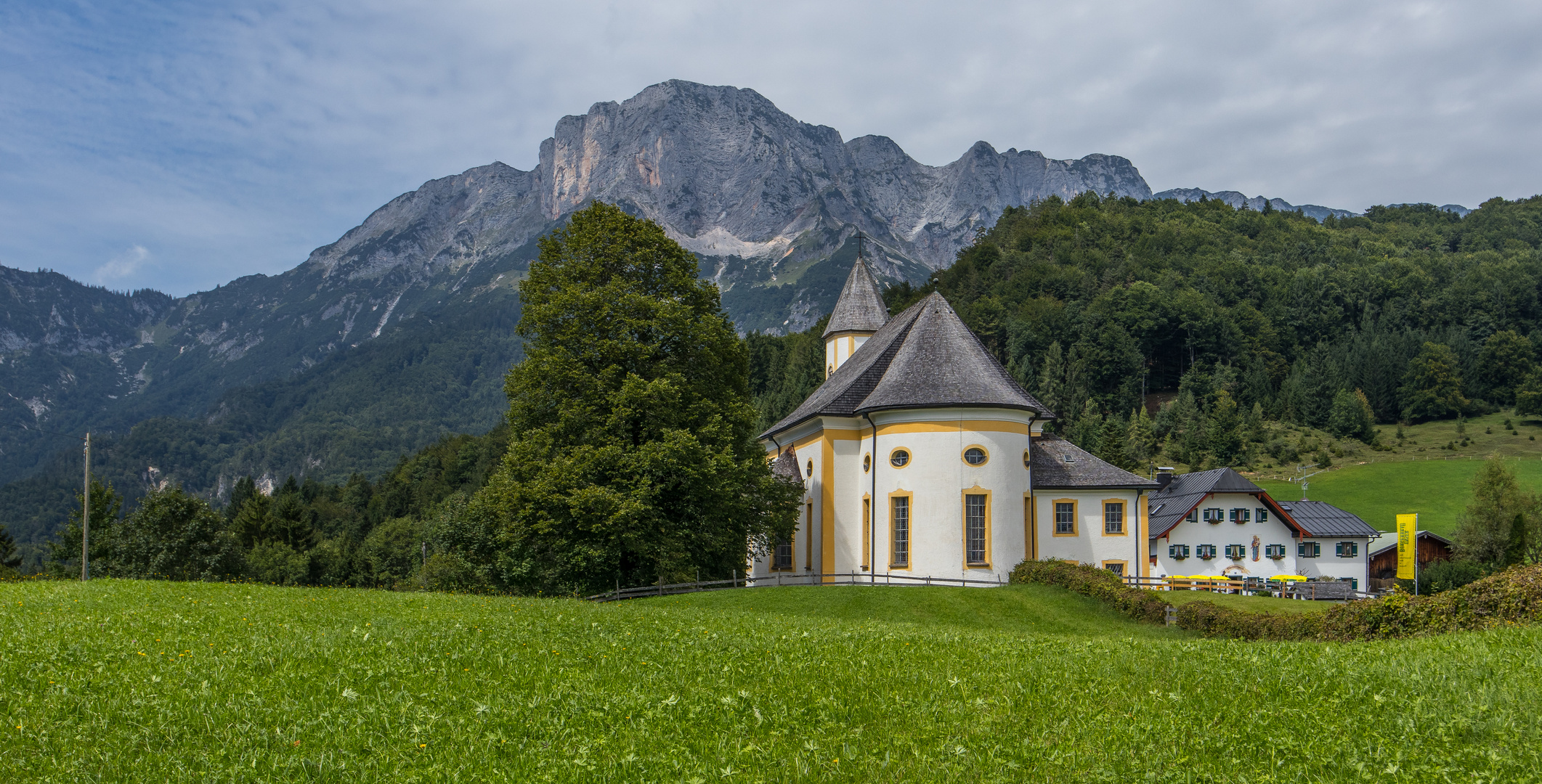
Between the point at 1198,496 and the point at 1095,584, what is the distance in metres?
29.3

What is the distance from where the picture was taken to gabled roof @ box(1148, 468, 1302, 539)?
5428 centimetres

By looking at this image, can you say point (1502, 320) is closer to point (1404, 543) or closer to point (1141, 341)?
point (1141, 341)

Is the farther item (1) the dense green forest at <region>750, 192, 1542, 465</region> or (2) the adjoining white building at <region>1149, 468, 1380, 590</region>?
(1) the dense green forest at <region>750, 192, 1542, 465</region>

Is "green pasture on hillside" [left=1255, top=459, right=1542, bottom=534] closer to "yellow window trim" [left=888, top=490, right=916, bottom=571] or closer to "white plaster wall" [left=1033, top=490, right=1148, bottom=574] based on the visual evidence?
"white plaster wall" [left=1033, top=490, right=1148, bottom=574]

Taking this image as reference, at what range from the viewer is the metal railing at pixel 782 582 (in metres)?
30.6

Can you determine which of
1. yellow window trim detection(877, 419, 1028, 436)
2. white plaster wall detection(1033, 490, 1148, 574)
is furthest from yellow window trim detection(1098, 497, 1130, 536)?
yellow window trim detection(877, 419, 1028, 436)

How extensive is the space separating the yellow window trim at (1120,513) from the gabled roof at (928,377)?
427 centimetres

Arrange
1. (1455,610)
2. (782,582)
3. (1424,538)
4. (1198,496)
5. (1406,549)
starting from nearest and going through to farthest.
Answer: (1455,610) → (782,582) → (1406,549) → (1198,496) → (1424,538)

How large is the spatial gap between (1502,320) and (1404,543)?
3736 inches

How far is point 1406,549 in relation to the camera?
161ft

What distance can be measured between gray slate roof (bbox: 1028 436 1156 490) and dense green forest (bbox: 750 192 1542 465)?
4823cm

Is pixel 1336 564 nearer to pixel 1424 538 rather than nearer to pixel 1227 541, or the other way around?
pixel 1227 541

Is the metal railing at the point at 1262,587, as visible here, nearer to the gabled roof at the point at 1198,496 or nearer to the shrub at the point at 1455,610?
the gabled roof at the point at 1198,496

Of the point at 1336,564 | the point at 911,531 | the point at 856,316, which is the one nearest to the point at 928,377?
the point at 911,531
